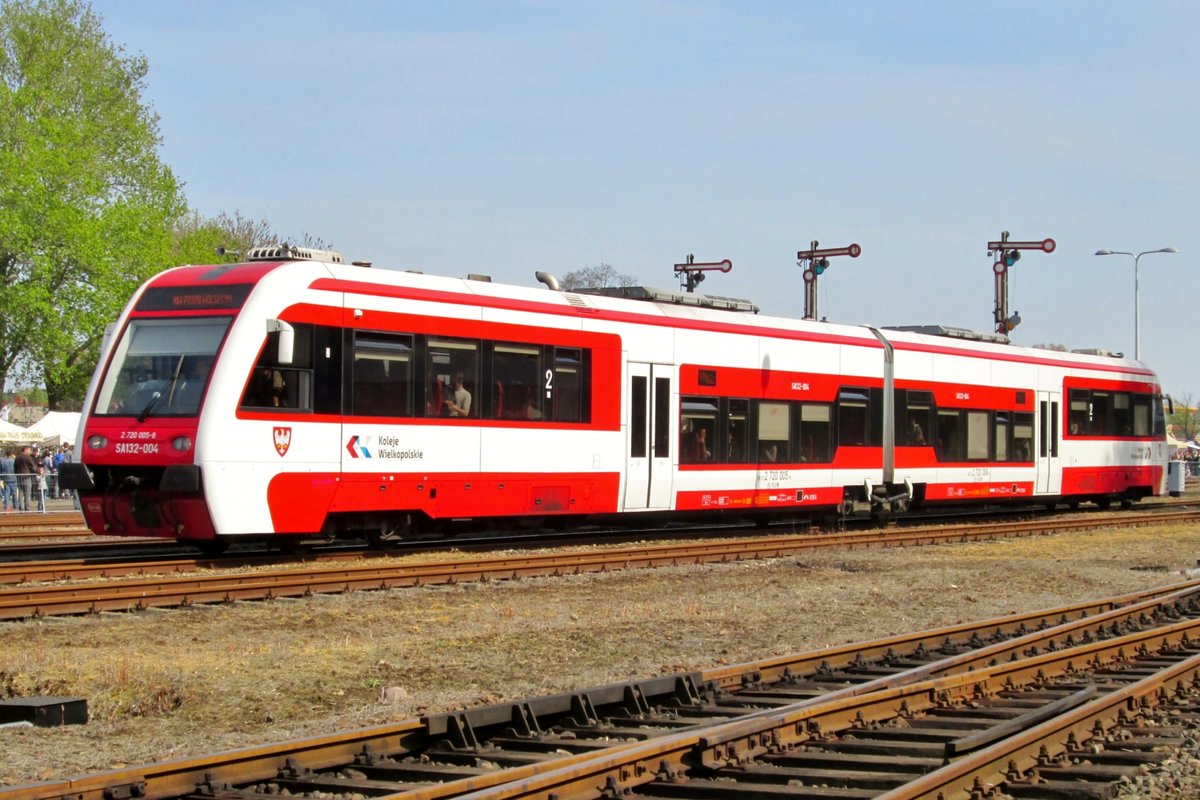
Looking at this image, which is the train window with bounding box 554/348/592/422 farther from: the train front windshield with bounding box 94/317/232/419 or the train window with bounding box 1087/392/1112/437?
the train window with bounding box 1087/392/1112/437

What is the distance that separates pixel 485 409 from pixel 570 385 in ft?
5.64

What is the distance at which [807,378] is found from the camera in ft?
78.2

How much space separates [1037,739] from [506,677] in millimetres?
3840

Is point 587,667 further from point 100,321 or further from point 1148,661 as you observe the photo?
point 100,321

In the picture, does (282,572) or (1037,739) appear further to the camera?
(282,572)

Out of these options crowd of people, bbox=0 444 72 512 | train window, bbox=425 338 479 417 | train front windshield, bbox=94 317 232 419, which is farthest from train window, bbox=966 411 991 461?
crowd of people, bbox=0 444 72 512

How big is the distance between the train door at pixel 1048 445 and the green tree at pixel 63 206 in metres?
30.6

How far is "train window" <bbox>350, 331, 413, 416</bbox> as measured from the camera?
1659cm

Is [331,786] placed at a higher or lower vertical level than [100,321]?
lower

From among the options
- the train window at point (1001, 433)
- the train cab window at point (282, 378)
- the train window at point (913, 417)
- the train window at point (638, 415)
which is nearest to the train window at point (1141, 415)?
the train window at point (1001, 433)

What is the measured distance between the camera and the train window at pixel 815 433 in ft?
78.0

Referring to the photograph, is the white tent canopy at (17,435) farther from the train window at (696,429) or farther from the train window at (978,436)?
the train window at (978,436)

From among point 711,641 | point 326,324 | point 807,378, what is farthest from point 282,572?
point 807,378

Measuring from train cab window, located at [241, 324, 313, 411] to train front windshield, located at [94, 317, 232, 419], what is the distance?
1.59 ft
